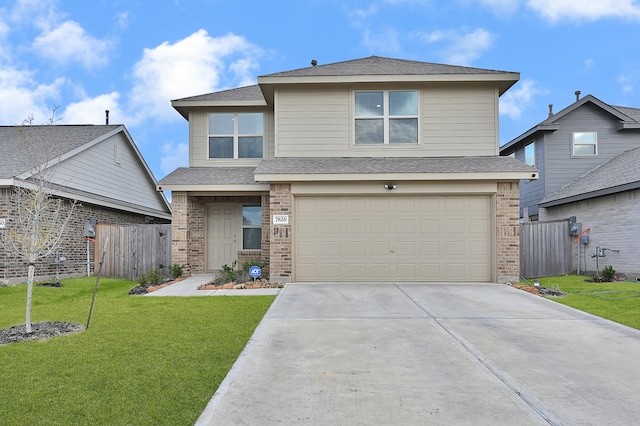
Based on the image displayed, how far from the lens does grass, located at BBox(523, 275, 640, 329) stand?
757 centimetres

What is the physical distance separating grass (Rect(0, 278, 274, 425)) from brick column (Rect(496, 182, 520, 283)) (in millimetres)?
6383

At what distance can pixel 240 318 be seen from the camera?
7129 mm

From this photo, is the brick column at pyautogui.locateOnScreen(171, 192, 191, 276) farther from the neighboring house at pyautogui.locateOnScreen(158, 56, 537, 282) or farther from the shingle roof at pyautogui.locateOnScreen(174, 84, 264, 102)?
the shingle roof at pyautogui.locateOnScreen(174, 84, 264, 102)

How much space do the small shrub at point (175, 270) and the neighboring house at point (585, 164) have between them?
43.9 feet

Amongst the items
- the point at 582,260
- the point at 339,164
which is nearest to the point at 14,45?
the point at 339,164

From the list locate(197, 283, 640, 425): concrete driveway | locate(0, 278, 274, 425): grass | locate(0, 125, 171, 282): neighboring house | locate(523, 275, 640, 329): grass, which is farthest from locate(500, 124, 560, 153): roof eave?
locate(0, 125, 171, 282): neighboring house

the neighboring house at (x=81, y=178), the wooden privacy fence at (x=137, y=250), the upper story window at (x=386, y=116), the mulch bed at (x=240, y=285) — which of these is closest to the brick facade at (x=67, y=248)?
the neighboring house at (x=81, y=178)

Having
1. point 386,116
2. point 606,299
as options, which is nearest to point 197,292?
point 386,116

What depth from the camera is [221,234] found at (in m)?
14.0

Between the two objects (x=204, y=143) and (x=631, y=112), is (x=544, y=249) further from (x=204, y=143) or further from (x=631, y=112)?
(x=204, y=143)

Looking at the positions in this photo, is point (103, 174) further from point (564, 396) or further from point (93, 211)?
point (564, 396)

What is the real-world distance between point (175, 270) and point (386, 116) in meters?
7.47

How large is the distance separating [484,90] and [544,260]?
5776 mm

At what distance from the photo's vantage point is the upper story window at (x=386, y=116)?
12164 mm
